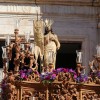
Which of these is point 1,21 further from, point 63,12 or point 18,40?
point 18,40

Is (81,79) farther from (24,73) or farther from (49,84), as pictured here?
(24,73)

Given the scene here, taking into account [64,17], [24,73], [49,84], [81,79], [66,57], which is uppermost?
[64,17]

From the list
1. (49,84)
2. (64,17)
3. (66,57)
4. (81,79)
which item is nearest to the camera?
(49,84)

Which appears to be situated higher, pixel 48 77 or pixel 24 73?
pixel 24 73

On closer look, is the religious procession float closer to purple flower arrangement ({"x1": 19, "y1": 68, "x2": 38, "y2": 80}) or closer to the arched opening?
purple flower arrangement ({"x1": 19, "y1": 68, "x2": 38, "y2": 80})

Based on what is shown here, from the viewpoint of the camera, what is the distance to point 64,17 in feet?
68.3

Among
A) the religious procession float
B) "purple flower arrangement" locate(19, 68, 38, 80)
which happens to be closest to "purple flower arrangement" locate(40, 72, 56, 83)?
the religious procession float

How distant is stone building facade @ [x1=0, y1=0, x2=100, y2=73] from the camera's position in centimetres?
2064

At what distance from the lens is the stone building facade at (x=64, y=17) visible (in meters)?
20.6

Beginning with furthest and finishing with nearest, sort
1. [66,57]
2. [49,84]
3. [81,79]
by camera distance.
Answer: [66,57]
[81,79]
[49,84]

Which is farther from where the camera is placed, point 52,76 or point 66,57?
point 66,57

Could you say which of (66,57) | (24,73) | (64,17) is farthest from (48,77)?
(66,57)

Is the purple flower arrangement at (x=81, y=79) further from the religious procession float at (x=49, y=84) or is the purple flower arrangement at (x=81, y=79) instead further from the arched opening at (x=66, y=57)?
the arched opening at (x=66, y=57)

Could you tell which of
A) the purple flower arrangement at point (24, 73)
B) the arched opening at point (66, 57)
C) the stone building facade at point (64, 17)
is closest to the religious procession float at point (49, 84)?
the purple flower arrangement at point (24, 73)
